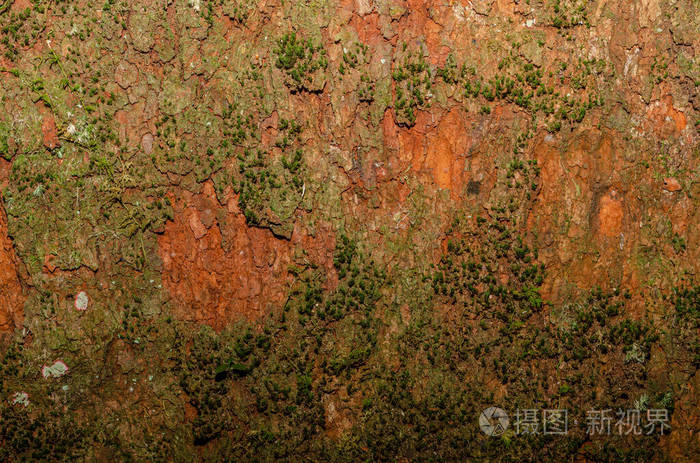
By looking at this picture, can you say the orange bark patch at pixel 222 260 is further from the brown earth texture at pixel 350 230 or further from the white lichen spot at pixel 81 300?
the white lichen spot at pixel 81 300

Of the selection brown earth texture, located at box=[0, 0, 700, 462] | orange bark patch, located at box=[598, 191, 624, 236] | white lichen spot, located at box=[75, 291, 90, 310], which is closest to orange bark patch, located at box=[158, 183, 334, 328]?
brown earth texture, located at box=[0, 0, 700, 462]

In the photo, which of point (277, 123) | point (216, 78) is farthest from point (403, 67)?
point (216, 78)

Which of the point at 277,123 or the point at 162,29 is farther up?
the point at 162,29

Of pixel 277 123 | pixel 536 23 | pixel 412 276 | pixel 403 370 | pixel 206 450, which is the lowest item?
pixel 206 450

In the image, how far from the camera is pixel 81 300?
3.57 m

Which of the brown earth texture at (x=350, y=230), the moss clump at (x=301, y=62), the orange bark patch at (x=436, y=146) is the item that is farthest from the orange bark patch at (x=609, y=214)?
the moss clump at (x=301, y=62)

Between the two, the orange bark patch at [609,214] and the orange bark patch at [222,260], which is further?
the orange bark patch at [609,214]

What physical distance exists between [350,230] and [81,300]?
5.37 ft

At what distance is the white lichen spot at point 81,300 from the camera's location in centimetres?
357

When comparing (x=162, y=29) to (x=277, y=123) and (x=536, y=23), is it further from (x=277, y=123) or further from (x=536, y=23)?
(x=536, y=23)

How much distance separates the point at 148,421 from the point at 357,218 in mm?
1723

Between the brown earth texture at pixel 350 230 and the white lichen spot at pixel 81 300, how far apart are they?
28 mm

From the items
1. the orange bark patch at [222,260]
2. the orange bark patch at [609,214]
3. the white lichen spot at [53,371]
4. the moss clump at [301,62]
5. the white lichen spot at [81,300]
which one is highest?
the moss clump at [301,62]

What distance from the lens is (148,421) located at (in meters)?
3.59
